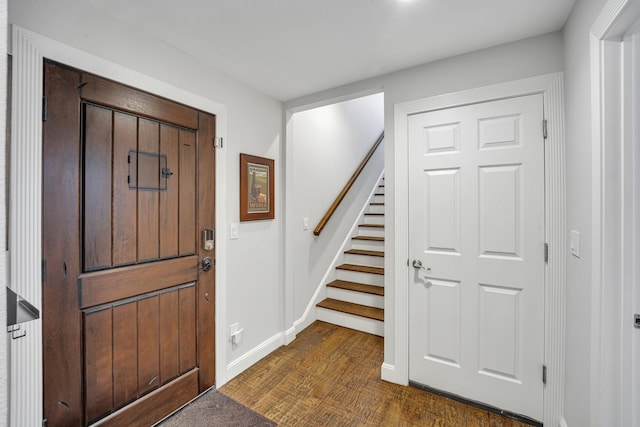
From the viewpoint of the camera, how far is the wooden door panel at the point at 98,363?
1.43 metres

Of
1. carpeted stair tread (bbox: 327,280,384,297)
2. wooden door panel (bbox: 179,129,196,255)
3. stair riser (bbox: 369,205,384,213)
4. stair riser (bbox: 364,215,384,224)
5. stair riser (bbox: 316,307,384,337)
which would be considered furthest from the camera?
stair riser (bbox: 369,205,384,213)

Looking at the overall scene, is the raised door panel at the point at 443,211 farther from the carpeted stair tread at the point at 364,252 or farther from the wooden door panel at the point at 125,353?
the wooden door panel at the point at 125,353

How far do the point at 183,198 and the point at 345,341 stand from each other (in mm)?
1930

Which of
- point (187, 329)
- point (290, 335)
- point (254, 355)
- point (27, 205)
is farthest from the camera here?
point (290, 335)

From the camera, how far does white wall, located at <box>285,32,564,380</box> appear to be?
5.44ft

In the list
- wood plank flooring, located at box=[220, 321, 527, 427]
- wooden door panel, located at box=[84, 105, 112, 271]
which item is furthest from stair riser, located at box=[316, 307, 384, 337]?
wooden door panel, located at box=[84, 105, 112, 271]

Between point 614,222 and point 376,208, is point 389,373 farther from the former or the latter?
point 376,208

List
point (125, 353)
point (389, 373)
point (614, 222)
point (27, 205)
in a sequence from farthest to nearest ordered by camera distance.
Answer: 1. point (389, 373)
2. point (125, 353)
3. point (27, 205)
4. point (614, 222)

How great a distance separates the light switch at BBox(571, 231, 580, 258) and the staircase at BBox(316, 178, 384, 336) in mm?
1680

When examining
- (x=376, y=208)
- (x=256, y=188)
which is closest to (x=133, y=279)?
(x=256, y=188)

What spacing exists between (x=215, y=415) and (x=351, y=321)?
153 centimetres

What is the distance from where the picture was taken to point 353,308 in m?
3.03

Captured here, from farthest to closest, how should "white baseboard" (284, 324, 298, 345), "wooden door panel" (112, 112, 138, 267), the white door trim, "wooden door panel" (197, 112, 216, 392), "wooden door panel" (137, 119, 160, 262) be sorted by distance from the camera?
1. "white baseboard" (284, 324, 298, 345)
2. "wooden door panel" (197, 112, 216, 392)
3. "wooden door panel" (137, 119, 160, 262)
4. "wooden door panel" (112, 112, 138, 267)
5. the white door trim

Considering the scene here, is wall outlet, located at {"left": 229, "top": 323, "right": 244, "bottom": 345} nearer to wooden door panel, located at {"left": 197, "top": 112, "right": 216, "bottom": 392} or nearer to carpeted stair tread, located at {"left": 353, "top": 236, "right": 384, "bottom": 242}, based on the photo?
wooden door panel, located at {"left": 197, "top": 112, "right": 216, "bottom": 392}
